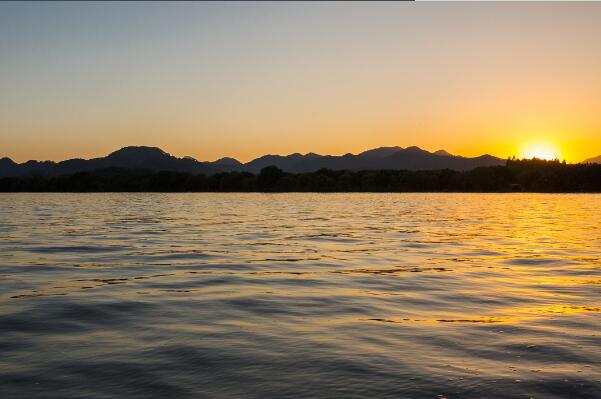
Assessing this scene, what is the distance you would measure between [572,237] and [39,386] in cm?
3406

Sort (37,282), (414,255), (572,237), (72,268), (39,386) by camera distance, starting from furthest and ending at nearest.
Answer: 1. (572,237)
2. (414,255)
3. (72,268)
4. (37,282)
5. (39,386)

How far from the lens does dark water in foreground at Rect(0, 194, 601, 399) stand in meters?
8.18

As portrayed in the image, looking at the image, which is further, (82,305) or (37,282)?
(37,282)

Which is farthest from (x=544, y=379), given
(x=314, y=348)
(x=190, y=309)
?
(x=190, y=309)

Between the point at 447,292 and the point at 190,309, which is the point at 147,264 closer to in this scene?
the point at 190,309

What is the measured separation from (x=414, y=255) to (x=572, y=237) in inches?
608

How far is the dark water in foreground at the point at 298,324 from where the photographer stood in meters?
8.18

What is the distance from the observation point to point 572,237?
1391 inches

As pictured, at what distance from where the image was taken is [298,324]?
39.1 ft

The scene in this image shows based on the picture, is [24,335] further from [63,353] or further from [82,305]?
[82,305]

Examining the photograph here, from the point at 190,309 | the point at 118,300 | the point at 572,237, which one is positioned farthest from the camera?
the point at 572,237

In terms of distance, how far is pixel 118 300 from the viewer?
14.5 meters

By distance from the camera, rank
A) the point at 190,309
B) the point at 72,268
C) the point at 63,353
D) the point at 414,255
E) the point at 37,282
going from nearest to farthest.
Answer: the point at 63,353 → the point at 190,309 → the point at 37,282 → the point at 72,268 → the point at 414,255

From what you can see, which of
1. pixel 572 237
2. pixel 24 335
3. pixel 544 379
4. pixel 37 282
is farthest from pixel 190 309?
pixel 572 237
